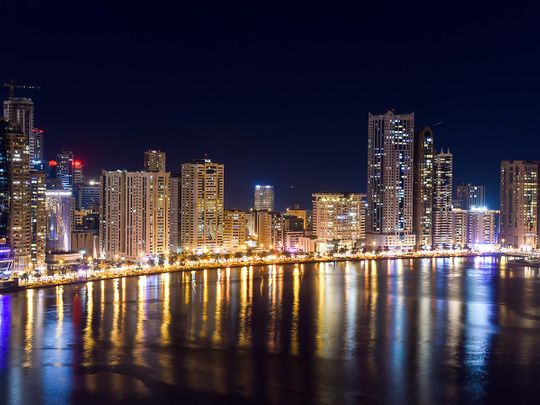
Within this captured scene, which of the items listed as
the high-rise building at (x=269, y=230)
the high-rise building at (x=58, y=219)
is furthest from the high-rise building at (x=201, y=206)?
the high-rise building at (x=58, y=219)

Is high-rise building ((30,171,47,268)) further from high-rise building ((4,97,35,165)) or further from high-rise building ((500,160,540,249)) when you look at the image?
high-rise building ((500,160,540,249))

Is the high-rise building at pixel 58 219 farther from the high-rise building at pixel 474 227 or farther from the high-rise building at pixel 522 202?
the high-rise building at pixel 522 202

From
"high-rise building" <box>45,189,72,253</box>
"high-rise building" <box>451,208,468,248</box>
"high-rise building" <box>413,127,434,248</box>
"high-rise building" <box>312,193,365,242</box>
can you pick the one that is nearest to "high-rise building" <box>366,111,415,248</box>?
"high-rise building" <box>413,127,434,248</box>

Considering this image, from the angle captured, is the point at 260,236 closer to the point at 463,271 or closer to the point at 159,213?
the point at 159,213

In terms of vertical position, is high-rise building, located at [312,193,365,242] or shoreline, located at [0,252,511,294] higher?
high-rise building, located at [312,193,365,242]

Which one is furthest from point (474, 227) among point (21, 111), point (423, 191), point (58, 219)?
point (21, 111)

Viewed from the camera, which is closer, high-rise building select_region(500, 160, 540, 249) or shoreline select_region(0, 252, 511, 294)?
shoreline select_region(0, 252, 511, 294)
